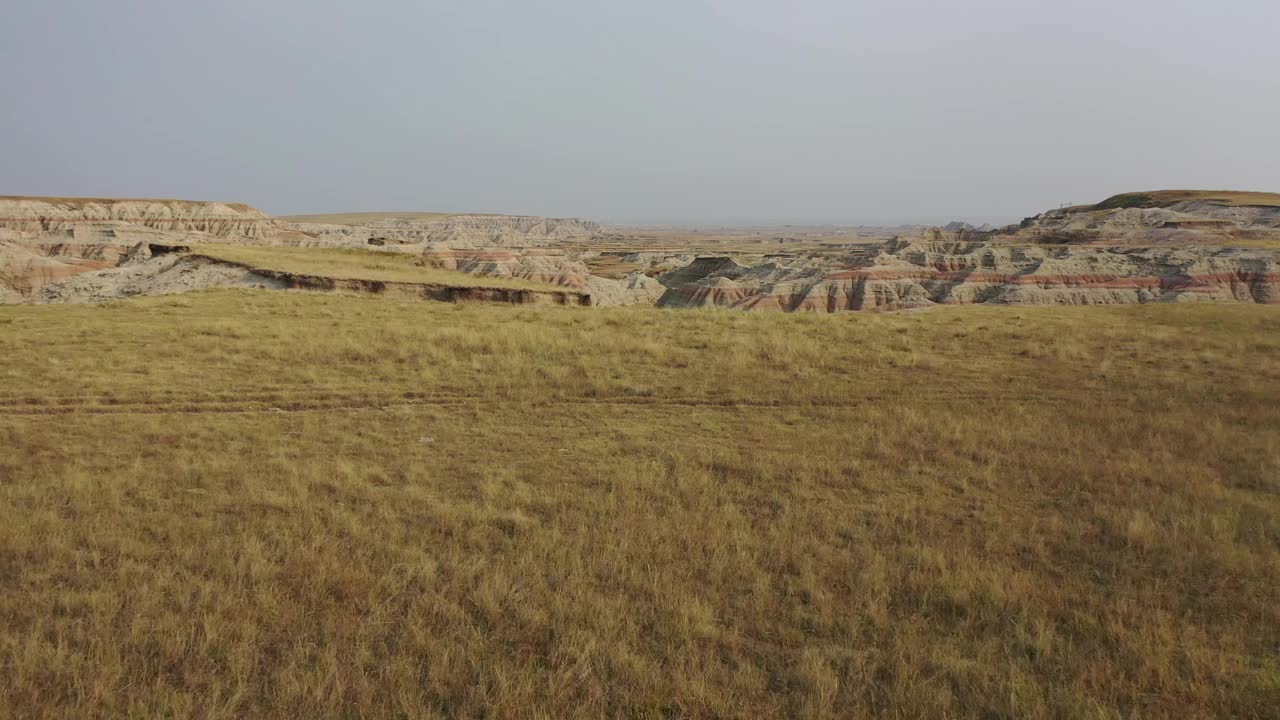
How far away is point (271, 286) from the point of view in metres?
30.3

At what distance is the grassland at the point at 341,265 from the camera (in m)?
33.0

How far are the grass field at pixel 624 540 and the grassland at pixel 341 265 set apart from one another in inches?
785

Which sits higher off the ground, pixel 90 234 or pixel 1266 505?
pixel 90 234

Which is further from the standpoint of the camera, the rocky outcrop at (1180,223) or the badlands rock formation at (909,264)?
the rocky outcrop at (1180,223)

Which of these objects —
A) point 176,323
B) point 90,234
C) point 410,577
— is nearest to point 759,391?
point 410,577

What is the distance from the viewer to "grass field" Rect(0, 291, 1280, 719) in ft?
14.4

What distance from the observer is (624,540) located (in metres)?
6.40

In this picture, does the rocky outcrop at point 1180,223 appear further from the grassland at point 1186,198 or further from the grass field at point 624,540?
the grass field at point 624,540

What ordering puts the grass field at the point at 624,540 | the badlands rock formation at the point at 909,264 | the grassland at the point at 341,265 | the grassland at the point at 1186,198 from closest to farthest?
the grass field at the point at 624,540 < the grassland at the point at 341,265 < the badlands rock formation at the point at 909,264 < the grassland at the point at 1186,198

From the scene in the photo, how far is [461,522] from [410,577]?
118 cm

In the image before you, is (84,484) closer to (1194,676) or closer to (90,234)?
(1194,676)

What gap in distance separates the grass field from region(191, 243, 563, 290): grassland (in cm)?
1993

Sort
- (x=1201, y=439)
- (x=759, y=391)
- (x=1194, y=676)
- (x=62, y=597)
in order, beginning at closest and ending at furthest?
(x=1194, y=676) → (x=62, y=597) → (x=1201, y=439) → (x=759, y=391)

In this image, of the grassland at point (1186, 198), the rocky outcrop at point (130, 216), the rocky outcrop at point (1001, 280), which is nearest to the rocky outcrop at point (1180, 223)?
the grassland at point (1186, 198)
